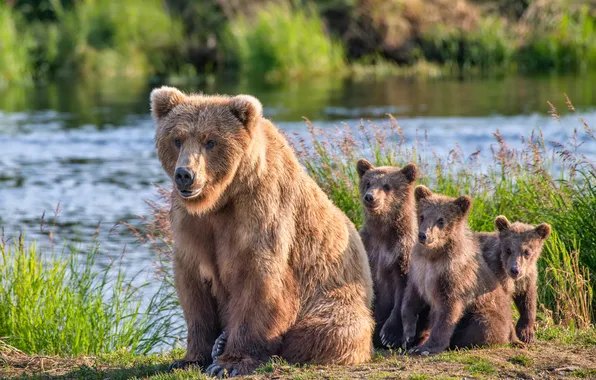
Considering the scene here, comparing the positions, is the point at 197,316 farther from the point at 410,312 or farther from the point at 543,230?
the point at 543,230

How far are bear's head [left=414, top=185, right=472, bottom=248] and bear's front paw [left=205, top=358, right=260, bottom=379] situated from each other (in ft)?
5.73

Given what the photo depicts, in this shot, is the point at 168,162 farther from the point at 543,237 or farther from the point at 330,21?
the point at 330,21

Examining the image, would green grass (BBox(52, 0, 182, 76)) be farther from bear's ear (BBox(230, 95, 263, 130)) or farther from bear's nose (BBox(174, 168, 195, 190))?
bear's nose (BBox(174, 168, 195, 190))

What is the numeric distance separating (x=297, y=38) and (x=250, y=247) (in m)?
31.2

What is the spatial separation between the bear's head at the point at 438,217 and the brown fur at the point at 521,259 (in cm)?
35

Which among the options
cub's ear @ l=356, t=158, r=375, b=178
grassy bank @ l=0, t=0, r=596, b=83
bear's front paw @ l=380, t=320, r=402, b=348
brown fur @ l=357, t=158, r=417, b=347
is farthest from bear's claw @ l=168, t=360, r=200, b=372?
grassy bank @ l=0, t=0, r=596, b=83

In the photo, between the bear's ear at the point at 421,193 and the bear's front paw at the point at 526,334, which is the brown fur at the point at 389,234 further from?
the bear's front paw at the point at 526,334

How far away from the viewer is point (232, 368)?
736cm

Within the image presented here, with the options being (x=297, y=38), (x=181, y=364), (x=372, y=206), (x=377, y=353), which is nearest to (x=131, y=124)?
(x=297, y=38)

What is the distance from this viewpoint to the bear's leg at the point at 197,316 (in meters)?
7.46

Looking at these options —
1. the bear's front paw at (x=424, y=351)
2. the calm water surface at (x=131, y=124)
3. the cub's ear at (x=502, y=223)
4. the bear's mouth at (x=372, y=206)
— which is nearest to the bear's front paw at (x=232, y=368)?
the bear's front paw at (x=424, y=351)

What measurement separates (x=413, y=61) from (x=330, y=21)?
13.7 feet

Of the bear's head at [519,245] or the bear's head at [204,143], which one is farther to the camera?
the bear's head at [519,245]

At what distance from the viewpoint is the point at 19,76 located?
39.6 m
